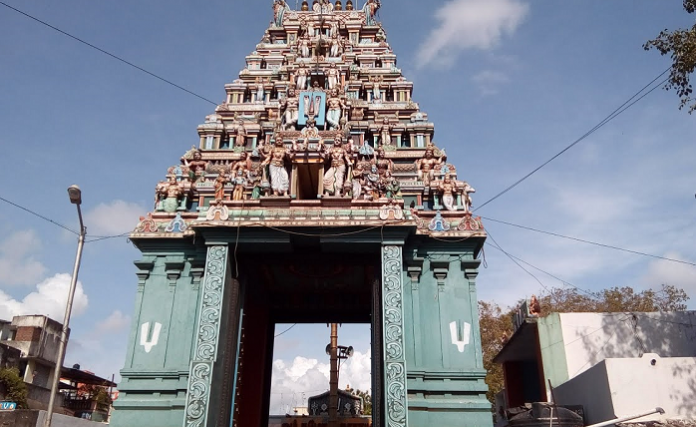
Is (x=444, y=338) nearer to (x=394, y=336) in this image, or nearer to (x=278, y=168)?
(x=394, y=336)

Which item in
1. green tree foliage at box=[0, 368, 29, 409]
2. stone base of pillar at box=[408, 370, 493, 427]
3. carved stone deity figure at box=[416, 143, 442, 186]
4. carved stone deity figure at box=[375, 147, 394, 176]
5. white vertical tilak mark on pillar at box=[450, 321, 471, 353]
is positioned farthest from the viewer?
green tree foliage at box=[0, 368, 29, 409]

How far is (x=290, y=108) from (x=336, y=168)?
10.8ft

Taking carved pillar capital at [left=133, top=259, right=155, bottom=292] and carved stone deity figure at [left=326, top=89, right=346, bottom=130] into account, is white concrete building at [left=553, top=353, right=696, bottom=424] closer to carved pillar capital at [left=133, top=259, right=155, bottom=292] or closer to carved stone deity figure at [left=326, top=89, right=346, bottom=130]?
carved stone deity figure at [left=326, top=89, right=346, bottom=130]

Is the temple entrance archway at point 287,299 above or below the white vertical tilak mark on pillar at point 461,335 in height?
above

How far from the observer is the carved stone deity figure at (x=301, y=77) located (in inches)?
696

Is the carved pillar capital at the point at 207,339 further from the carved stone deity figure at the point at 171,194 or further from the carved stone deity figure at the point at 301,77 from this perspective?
the carved stone deity figure at the point at 301,77

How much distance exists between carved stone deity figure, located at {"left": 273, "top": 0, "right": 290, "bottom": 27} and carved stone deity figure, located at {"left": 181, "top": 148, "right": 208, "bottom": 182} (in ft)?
29.8

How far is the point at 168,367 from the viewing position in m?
13.0

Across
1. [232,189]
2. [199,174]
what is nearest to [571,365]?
[232,189]

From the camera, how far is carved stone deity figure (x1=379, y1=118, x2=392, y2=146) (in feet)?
55.7

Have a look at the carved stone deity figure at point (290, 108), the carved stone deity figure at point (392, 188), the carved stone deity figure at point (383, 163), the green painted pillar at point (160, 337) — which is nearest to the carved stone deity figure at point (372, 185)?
the carved stone deity figure at point (392, 188)

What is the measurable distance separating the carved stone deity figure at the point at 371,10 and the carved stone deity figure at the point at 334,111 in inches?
294

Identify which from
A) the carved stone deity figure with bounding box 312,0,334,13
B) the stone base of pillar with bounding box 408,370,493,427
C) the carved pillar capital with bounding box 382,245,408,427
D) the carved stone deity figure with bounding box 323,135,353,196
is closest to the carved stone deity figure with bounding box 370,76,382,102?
the carved stone deity figure with bounding box 323,135,353,196

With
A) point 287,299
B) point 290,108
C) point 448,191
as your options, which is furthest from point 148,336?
point 448,191
